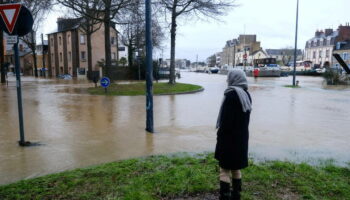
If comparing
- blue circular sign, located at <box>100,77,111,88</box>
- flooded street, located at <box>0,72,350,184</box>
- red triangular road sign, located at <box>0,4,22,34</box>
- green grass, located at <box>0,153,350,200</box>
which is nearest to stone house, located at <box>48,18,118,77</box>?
blue circular sign, located at <box>100,77,111,88</box>

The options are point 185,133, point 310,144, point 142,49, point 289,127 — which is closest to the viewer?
point 310,144

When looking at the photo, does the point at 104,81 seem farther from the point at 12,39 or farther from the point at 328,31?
the point at 328,31

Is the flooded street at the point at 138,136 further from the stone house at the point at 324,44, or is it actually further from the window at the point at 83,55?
the stone house at the point at 324,44

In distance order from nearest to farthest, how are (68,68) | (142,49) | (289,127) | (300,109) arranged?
(289,127) → (300,109) → (142,49) → (68,68)

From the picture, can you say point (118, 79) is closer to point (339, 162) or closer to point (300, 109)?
A: point (300, 109)

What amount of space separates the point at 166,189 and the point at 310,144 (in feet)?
13.8

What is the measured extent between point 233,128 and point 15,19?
4909 millimetres

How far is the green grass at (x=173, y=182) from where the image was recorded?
357cm

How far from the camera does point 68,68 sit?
1978 inches

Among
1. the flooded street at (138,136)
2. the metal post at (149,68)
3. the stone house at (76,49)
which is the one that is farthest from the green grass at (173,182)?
the stone house at (76,49)

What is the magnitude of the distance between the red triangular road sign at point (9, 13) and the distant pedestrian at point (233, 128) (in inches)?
180

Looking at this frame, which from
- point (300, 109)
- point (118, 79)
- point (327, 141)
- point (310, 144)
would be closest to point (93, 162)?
point (310, 144)

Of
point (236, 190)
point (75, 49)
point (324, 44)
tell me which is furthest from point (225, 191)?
point (324, 44)

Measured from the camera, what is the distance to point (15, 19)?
575 cm
